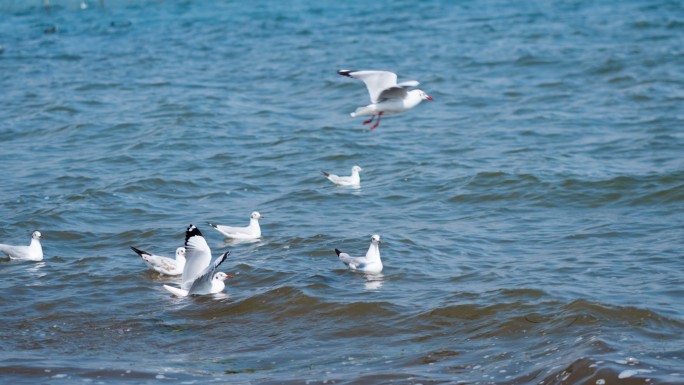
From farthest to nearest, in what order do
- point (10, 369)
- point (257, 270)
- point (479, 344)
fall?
1. point (257, 270)
2. point (479, 344)
3. point (10, 369)

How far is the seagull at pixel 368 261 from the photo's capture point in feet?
37.2

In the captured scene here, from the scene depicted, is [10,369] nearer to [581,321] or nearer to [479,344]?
[479,344]

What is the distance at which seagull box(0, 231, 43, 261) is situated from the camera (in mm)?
12094

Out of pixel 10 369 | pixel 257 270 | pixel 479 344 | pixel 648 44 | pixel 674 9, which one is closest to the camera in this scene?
pixel 10 369

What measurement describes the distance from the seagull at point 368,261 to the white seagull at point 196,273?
1.35 metres

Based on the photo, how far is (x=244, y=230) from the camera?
12984mm

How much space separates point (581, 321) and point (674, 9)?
22.5m

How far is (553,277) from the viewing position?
11.0 meters

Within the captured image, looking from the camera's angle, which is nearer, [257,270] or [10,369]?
[10,369]

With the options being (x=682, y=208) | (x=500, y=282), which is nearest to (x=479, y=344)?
(x=500, y=282)

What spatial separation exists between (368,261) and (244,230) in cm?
218

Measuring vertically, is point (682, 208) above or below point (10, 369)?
below

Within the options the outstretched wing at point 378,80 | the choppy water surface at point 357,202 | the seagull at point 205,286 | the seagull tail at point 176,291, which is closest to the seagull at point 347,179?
the choppy water surface at point 357,202

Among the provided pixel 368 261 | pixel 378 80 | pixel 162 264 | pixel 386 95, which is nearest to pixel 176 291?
pixel 162 264
